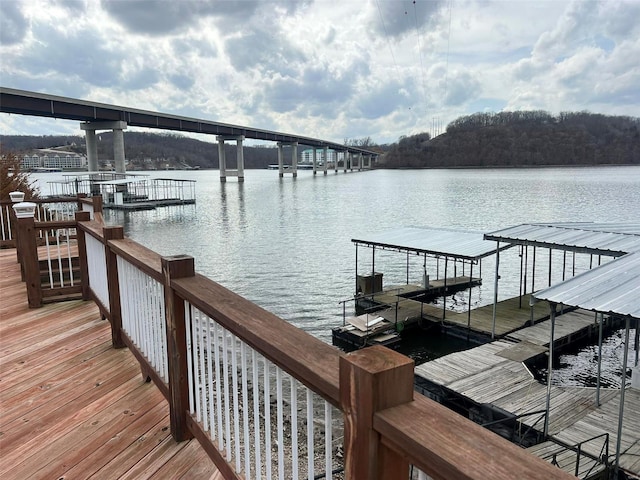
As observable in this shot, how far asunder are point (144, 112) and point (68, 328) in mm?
62082

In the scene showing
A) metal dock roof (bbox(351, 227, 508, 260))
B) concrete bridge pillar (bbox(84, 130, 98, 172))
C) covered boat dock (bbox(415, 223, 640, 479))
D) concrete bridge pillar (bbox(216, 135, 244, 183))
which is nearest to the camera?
covered boat dock (bbox(415, 223, 640, 479))

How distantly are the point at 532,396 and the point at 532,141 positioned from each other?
146019mm

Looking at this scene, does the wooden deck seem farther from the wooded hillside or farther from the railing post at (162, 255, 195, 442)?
the wooded hillside

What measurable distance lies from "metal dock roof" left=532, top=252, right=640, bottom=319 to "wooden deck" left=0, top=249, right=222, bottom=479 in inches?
282

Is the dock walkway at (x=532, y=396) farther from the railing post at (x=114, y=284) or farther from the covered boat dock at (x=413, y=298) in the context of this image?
the railing post at (x=114, y=284)

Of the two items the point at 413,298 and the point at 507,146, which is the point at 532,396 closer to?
the point at 413,298

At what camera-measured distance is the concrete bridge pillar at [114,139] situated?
58594 millimetres

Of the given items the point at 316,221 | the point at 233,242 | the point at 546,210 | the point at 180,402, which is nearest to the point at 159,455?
the point at 180,402

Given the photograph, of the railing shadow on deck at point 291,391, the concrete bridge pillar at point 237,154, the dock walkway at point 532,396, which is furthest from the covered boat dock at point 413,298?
the concrete bridge pillar at point 237,154

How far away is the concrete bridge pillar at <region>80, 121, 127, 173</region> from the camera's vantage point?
58.6 meters

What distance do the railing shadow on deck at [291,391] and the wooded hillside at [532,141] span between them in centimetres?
14768

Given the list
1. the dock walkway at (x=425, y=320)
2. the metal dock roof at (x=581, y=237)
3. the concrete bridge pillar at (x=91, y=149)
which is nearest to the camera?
the metal dock roof at (x=581, y=237)

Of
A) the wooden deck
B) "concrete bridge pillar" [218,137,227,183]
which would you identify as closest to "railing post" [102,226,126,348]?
the wooden deck

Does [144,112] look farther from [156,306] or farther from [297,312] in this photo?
[156,306]
